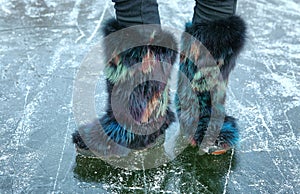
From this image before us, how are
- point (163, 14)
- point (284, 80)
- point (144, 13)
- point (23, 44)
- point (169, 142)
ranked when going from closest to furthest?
point (144, 13) < point (169, 142) < point (284, 80) < point (23, 44) < point (163, 14)

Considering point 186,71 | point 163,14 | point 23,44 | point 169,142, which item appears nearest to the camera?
point 186,71

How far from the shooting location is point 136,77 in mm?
1154

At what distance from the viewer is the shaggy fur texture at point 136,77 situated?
113 cm

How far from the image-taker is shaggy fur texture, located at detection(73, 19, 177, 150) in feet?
3.71

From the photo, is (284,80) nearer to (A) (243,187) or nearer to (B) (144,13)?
(A) (243,187)

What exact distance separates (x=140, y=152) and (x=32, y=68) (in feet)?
2.11

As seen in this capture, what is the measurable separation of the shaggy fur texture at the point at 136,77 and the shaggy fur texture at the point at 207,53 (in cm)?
6

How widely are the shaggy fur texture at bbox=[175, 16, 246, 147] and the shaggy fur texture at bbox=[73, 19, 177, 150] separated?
6 centimetres

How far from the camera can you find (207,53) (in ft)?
3.90

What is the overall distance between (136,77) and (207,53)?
21 cm

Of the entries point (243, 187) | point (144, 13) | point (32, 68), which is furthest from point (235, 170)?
point (32, 68)

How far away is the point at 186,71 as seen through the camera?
125 cm

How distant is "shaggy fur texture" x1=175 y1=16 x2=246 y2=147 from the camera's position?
118cm

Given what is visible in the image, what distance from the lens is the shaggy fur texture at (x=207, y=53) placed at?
1178 mm
